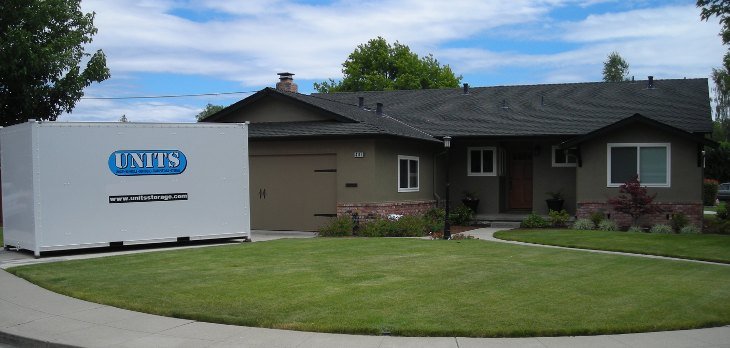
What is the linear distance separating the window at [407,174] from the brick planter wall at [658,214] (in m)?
5.25

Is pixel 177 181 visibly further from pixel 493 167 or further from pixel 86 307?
pixel 493 167

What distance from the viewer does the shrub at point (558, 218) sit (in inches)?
835

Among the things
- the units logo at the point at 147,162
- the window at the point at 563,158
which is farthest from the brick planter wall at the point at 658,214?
the units logo at the point at 147,162

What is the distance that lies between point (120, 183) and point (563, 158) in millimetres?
14599

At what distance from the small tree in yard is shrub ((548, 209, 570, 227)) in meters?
1.56

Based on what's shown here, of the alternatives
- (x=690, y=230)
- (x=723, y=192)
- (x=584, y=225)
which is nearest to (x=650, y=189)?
(x=690, y=230)

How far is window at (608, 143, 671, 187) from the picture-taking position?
20406 mm

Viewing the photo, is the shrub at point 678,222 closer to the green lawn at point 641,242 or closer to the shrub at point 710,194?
the green lawn at point 641,242

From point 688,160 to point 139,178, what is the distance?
1541 centimetres

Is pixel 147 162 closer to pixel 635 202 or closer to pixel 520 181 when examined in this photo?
pixel 635 202

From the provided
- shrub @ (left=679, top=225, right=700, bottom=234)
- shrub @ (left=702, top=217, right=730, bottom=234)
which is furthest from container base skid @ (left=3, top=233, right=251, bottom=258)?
shrub @ (left=702, top=217, right=730, bottom=234)

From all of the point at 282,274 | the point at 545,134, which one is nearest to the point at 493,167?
the point at 545,134

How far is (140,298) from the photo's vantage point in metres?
9.41

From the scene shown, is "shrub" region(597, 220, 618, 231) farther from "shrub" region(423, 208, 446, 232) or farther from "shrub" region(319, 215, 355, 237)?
"shrub" region(319, 215, 355, 237)
